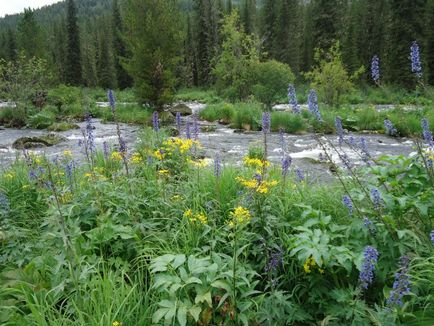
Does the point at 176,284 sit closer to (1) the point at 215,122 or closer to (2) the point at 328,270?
(2) the point at 328,270

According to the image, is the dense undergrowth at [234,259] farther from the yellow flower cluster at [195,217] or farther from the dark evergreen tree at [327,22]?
the dark evergreen tree at [327,22]

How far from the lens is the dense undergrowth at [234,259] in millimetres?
2393

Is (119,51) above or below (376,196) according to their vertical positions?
above

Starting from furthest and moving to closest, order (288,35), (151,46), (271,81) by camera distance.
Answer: (288,35), (151,46), (271,81)

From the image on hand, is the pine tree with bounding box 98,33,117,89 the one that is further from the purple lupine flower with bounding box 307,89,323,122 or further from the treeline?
the purple lupine flower with bounding box 307,89,323,122

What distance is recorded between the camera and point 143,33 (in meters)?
22.4

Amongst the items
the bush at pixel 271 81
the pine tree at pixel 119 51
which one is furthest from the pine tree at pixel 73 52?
the bush at pixel 271 81

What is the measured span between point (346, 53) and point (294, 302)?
3969cm

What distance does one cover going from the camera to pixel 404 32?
31.5 meters

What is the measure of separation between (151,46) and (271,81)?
774 centimetres

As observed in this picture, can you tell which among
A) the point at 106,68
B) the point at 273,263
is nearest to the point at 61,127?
the point at 273,263

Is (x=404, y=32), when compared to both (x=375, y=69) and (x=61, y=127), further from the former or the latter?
(x=375, y=69)

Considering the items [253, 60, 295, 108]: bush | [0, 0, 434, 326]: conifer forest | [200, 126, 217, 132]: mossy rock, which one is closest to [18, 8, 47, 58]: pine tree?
[253, 60, 295, 108]: bush

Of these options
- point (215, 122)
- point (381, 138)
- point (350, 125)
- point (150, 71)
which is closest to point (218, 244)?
point (381, 138)
